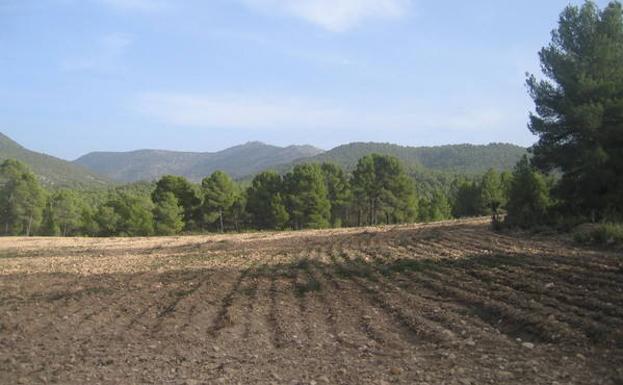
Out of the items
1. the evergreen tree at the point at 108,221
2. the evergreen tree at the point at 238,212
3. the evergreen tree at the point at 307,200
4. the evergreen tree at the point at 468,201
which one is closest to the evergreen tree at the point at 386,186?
the evergreen tree at the point at 307,200

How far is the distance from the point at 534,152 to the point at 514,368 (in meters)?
21.6

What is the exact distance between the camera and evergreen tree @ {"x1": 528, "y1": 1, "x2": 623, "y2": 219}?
21219 mm

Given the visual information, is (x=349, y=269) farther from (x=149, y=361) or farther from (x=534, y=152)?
(x=534, y=152)

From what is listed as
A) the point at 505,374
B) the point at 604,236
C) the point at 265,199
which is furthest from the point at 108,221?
the point at 505,374

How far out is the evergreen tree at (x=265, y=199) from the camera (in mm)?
54906

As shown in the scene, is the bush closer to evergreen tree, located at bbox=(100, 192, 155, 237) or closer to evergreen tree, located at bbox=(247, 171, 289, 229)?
evergreen tree, located at bbox=(247, 171, 289, 229)

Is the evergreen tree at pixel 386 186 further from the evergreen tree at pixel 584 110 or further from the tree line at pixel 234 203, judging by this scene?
the evergreen tree at pixel 584 110

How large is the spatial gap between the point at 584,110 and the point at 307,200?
3569cm

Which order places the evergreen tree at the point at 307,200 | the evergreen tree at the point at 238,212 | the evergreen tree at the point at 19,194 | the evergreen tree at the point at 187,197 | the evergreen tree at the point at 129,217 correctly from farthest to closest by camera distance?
the evergreen tree at the point at 238,212
the evergreen tree at the point at 187,197
the evergreen tree at the point at 307,200
the evergreen tree at the point at 129,217
the evergreen tree at the point at 19,194

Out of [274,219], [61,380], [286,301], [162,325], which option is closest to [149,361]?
[61,380]

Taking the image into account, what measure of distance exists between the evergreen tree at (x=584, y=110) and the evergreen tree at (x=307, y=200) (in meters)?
31.8

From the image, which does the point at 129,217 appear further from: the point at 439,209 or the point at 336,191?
the point at 439,209

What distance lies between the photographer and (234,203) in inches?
2301

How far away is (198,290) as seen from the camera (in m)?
10.4
